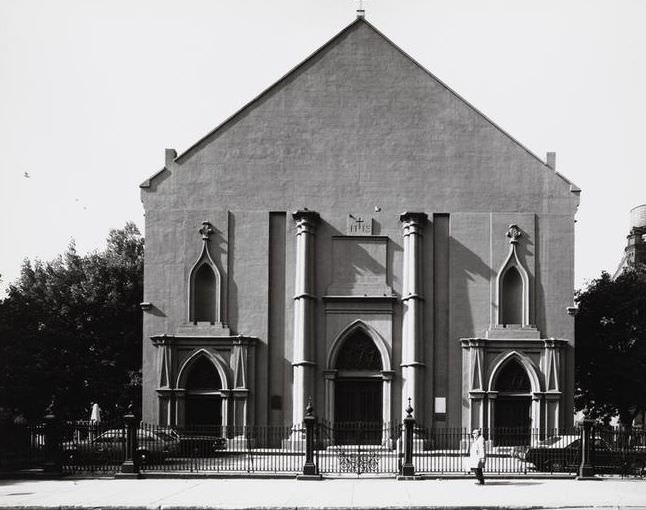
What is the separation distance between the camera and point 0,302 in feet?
145

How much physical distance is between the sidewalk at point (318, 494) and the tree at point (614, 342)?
20.6 metres

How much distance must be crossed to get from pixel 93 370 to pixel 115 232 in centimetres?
987

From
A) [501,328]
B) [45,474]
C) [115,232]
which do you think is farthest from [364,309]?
[115,232]

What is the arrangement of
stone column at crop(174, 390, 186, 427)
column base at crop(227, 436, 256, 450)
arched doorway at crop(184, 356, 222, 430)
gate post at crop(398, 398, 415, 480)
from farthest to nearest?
arched doorway at crop(184, 356, 222, 430) < stone column at crop(174, 390, 186, 427) < column base at crop(227, 436, 256, 450) < gate post at crop(398, 398, 415, 480)

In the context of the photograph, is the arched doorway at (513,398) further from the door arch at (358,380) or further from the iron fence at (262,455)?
the door arch at (358,380)

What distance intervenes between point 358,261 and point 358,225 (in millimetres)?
1422

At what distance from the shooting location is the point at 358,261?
40.2 m

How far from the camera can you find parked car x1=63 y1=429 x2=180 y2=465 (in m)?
31.2

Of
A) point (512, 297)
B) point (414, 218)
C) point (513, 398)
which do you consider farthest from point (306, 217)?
point (513, 398)

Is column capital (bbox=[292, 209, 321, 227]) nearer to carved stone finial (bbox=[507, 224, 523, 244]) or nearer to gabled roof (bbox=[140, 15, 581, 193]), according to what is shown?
gabled roof (bbox=[140, 15, 581, 193])

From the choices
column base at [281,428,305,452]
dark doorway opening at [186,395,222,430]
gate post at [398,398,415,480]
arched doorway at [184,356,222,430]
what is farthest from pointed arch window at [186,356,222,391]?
gate post at [398,398,415,480]

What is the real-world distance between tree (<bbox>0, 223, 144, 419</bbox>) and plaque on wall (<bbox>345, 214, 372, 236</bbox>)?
15.5 m

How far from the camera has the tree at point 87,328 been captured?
4847cm

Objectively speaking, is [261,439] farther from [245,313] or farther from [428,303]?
[428,303]
